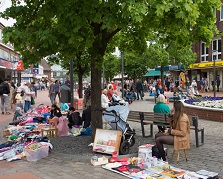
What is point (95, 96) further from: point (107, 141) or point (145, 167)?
point (145, 167)

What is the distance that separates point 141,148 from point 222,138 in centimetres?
351

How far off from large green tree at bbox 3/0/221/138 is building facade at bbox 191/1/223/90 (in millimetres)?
27666

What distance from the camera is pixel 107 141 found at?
6871mm

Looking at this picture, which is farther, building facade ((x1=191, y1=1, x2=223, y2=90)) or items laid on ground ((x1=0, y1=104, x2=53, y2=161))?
building facade ((x1=191, y1=1, x2=223, y2=90))

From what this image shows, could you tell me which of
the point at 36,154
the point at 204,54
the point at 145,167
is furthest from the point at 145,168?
the point at 204,54

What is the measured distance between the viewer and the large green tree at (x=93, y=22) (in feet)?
17.6

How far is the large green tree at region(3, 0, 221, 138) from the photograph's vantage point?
5.35m

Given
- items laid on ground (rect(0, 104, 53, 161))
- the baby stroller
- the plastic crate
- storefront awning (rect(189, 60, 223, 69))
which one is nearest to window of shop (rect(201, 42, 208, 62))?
storefront awning (rect(189, 60, 223, 69))

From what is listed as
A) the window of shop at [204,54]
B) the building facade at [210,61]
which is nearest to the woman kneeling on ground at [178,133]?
the building facade at [210,61]

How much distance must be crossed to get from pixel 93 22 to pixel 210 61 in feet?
103

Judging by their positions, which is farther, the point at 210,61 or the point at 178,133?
the point at 210,61

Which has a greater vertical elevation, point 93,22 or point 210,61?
point 210,61

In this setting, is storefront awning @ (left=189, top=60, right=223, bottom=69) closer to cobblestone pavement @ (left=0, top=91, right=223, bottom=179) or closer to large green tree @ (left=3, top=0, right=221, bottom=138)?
large green tree @ (left=3, top=0, right=221, bottom=138)

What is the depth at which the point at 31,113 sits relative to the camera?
12609 millimetres
